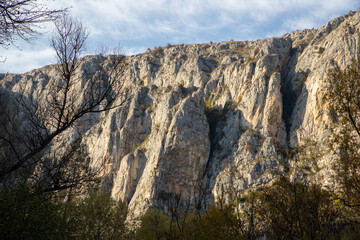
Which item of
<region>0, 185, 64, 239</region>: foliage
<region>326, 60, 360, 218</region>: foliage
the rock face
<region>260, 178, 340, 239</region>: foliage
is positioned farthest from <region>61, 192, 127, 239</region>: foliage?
the rock face

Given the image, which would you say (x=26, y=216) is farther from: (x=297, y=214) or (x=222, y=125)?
(x=222, y=125)

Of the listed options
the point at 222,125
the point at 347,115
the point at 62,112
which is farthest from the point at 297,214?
the point at 222,125

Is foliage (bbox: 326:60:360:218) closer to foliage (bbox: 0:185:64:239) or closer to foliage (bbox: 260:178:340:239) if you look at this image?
foliage (bbox: 260:178:340:239)

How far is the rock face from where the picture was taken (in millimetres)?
57344

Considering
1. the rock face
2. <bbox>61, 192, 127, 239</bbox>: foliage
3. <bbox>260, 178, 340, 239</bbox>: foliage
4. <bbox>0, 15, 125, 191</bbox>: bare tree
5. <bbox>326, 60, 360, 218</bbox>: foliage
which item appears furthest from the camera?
the rock face

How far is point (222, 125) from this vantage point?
226 ft

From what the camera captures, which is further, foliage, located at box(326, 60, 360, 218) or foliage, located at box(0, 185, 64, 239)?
foliage, located at box(326, 60, 360, 218)

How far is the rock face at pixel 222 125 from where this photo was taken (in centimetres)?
5734

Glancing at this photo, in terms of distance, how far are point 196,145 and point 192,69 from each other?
33.5m

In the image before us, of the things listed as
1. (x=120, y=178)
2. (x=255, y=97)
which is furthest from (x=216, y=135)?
(x=120, y=178)

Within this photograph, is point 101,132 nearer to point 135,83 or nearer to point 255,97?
point 135,83

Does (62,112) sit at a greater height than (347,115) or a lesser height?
lesser

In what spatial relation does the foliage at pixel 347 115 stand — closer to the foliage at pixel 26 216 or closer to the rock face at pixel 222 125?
the foliage at pixel 26 216

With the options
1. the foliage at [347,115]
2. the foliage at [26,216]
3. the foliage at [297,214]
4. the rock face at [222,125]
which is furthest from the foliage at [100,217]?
the rock face at [222,125]
